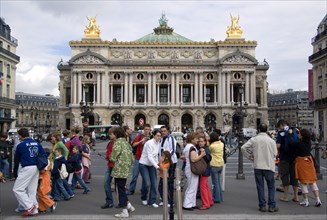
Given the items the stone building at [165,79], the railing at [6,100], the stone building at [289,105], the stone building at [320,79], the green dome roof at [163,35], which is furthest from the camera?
the stone building at [289,105]

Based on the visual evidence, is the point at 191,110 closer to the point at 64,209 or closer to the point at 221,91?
the point at 221,91

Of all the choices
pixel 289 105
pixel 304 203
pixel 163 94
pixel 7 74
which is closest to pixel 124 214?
pixel 304 203

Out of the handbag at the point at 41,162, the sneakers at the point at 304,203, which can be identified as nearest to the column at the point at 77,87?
the handbag at the point at 41,162

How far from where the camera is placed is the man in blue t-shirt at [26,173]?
9.82 m

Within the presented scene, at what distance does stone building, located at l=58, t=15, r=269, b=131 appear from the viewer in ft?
238

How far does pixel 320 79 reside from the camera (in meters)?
55.1

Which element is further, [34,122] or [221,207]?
[34,122]

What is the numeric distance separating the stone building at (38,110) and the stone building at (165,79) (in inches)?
1783

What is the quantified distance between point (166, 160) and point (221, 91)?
6343 cm

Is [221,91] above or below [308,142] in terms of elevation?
above

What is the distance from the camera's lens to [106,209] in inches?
424

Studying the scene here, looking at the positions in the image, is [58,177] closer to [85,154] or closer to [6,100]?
[85,154]

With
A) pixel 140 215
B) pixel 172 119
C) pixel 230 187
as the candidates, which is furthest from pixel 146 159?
pixel 172 119

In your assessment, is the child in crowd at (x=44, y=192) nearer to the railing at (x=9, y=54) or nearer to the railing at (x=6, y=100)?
the railing at (x=9, y=54)
